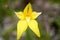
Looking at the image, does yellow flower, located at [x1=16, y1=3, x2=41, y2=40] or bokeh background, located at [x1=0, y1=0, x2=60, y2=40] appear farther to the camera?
bokeh background, located at [x1=0, y1=0, x2=60, y2=40]

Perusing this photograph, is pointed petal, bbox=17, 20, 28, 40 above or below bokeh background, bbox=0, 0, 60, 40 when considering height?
above

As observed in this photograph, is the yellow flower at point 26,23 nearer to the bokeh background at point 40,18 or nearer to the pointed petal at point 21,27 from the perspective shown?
the pointed petal at point 21,27

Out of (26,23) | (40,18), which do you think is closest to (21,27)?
(26,23)

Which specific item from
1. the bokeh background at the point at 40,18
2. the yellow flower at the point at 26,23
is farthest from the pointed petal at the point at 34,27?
the bokeh background at the point at 40,18

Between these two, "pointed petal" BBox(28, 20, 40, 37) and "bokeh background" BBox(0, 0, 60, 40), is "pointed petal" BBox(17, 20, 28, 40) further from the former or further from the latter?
"bokeh background" BBox(0, 0, 60, 40)

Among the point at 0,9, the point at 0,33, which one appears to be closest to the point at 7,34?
the point at 0,33

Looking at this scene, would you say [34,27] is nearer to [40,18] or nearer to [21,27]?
[21,27]

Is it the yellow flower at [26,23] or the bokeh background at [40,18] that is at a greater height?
the yellow flower at [26,23]

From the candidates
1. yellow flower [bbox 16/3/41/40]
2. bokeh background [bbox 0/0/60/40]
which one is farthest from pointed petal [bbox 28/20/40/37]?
bokeh background [bbox 0/0/60/40]

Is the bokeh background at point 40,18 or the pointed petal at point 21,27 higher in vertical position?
the pointed petal at point 21,27

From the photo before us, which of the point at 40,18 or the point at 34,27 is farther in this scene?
the point at 40,18

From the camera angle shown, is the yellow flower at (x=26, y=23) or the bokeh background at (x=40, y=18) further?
the bokeh background at (x=40, y=18)

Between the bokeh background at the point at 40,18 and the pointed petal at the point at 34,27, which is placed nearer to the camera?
the pointed petal at the point at 34,27
